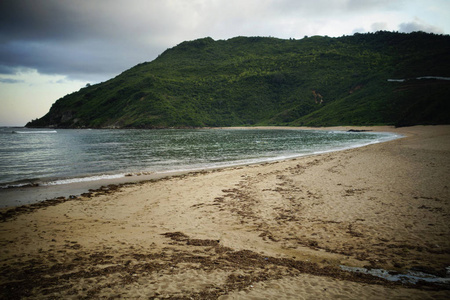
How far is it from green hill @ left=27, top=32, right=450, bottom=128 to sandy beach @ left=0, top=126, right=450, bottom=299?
91207 millimetres

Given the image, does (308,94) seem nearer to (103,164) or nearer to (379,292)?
(103,164)

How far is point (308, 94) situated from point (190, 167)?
137 metres

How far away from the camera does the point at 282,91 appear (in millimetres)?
162250

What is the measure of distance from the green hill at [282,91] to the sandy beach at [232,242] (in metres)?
91.2

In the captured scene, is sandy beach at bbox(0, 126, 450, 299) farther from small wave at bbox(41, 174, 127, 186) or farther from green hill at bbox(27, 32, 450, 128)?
green hill at bbox(27, 32, 450, 128)

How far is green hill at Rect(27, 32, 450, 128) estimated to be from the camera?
348ft

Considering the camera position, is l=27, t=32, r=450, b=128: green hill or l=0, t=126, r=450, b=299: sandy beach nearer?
l=0, t=126, r=450, b=299: sandy beach

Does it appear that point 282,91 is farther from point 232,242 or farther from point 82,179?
point 232,242

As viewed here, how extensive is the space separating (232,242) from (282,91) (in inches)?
6493

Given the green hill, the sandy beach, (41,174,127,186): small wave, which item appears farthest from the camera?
the green hill

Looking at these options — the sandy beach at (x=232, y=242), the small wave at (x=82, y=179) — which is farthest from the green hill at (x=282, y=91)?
the small wave at (x=82, y=179)

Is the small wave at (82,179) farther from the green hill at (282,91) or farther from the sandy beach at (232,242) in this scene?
the green hill at (282,91)

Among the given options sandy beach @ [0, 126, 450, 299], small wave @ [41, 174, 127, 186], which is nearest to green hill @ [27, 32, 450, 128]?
sandy beach @ [0, 126, 450, 299]

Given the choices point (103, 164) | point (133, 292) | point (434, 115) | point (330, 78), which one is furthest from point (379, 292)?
point (330, 78)
